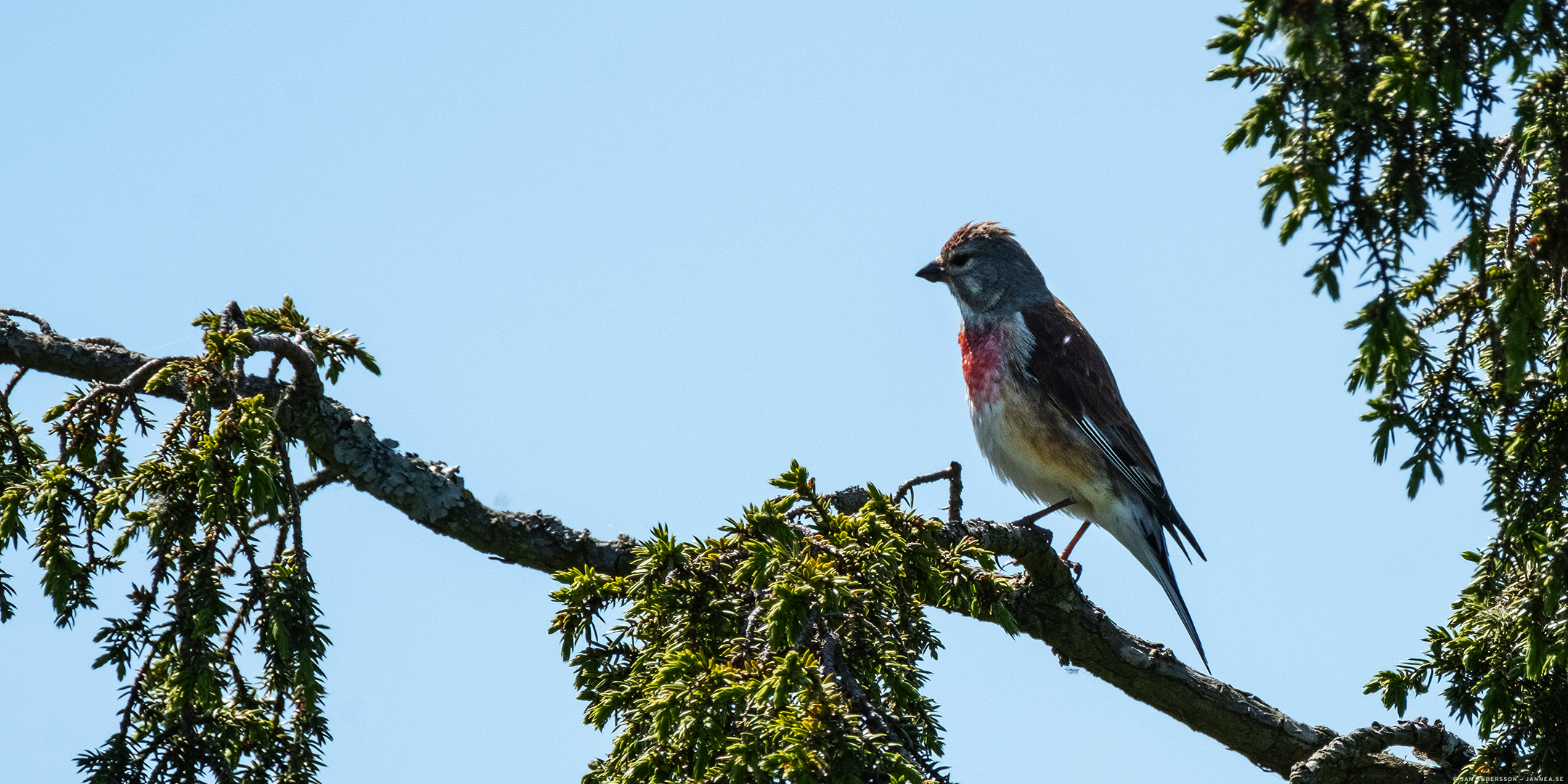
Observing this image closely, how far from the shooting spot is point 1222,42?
7.61 ft

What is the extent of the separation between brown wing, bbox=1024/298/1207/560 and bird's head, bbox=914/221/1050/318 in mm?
221

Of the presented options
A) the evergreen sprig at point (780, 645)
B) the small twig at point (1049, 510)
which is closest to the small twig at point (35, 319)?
the evergreen sprig at point (780, 645)

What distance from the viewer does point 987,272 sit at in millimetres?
7469

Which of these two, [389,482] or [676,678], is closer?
[676,678]

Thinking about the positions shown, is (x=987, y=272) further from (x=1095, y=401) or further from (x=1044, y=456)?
(x=1044, y=456)

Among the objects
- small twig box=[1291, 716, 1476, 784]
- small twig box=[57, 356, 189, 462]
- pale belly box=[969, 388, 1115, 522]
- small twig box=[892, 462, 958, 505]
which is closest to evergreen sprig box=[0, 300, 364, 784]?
small twig box=[57, 356, 189, 462]

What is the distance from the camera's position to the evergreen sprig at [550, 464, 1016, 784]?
2.03 m

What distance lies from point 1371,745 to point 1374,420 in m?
2.04

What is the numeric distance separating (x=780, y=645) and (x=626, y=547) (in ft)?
6.37

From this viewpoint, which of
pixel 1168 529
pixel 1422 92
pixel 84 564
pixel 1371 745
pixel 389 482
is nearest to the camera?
pixel 1422 92

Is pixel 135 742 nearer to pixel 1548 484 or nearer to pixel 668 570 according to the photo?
pixel 668 570

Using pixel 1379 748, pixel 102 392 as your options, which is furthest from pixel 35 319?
pixel 1379 748

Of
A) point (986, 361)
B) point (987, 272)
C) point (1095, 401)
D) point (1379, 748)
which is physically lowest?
point (1379, 748)

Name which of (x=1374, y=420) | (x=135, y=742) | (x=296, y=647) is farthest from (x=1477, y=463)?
(x=135, y=742)
